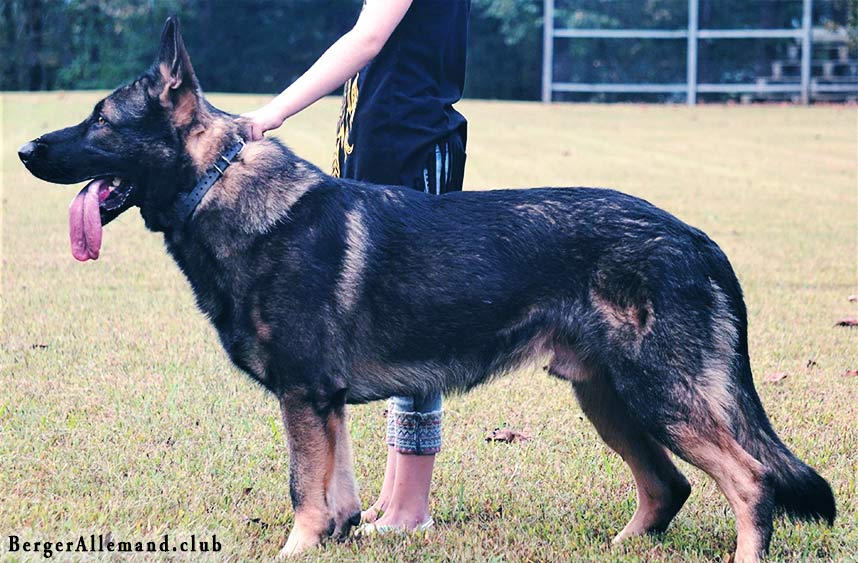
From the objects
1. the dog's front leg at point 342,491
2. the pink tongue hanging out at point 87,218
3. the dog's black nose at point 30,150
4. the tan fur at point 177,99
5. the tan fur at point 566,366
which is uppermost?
the tan fur at point 177,99

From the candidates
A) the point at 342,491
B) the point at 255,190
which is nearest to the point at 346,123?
the point at 255,190

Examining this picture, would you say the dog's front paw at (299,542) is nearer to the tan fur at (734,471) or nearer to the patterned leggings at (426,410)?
the patterned leggings at (426,410)

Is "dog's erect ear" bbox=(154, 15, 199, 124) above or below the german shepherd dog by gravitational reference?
above

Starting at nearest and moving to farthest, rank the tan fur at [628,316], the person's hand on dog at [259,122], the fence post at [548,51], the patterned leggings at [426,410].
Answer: the tan fur at [628,316] < the person's hand on dog at [259,122] < the patterned leggings at [426,410] < the fence post at [548,51]

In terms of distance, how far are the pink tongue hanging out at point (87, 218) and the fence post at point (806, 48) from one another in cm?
3155

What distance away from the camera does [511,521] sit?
421cm

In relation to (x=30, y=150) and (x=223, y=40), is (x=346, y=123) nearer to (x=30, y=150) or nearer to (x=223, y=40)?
(x=30, y=150)

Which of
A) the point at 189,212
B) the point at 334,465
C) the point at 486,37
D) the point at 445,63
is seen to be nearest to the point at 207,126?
the point at 189,212

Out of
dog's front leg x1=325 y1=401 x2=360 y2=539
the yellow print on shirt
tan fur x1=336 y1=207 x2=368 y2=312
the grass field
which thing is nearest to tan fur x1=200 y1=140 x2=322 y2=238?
tan fur x1=336 y1=207 x2=368 y2=312

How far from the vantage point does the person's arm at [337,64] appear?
3.91 m

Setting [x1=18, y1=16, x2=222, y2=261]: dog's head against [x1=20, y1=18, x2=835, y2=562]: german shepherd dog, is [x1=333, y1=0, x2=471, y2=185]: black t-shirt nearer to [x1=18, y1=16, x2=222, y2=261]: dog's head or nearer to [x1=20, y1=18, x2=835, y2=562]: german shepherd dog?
[x1=20, y1=18, x2=835, y2=562]: german shepherd dog

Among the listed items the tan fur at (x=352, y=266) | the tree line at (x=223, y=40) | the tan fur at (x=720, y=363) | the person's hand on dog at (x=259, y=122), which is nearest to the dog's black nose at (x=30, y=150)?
the person's hand on dog at (x=259, y=122)

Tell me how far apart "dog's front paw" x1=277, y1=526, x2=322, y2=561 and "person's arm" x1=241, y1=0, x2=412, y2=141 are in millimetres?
1403

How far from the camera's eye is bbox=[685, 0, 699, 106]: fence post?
3238 centimetres
